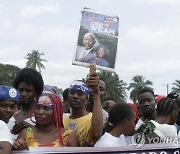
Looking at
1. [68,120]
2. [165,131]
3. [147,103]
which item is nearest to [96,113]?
[68,120]

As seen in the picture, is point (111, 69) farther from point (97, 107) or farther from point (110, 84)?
point (110, 84)

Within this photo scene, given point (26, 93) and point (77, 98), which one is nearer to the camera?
point (26, 93)

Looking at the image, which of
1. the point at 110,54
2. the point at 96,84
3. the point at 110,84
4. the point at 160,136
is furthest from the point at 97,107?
the point at 110,84

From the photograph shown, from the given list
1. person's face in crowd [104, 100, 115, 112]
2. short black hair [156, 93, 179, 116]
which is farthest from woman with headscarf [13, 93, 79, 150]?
person's face in crowd [104, 100, 115, 112]

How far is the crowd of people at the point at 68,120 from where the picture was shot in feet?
11.4

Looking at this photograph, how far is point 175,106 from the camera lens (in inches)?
168

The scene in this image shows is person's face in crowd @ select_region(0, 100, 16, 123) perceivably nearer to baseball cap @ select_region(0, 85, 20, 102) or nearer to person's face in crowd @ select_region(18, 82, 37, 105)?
baseball cap @ select_region(0, 85, 20, 102)

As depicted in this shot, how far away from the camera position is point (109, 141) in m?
3.70

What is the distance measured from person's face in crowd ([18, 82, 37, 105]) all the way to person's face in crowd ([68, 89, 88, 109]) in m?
0.40

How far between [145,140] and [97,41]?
1633 mm

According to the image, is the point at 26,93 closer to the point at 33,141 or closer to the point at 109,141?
the point at 33,141

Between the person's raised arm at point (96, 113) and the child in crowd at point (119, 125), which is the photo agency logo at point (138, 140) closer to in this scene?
the child in crowd at point (119, 125)

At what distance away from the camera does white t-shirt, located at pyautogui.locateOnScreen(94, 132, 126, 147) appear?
366 centimetres

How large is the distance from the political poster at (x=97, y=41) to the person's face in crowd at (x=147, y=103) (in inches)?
30.4
